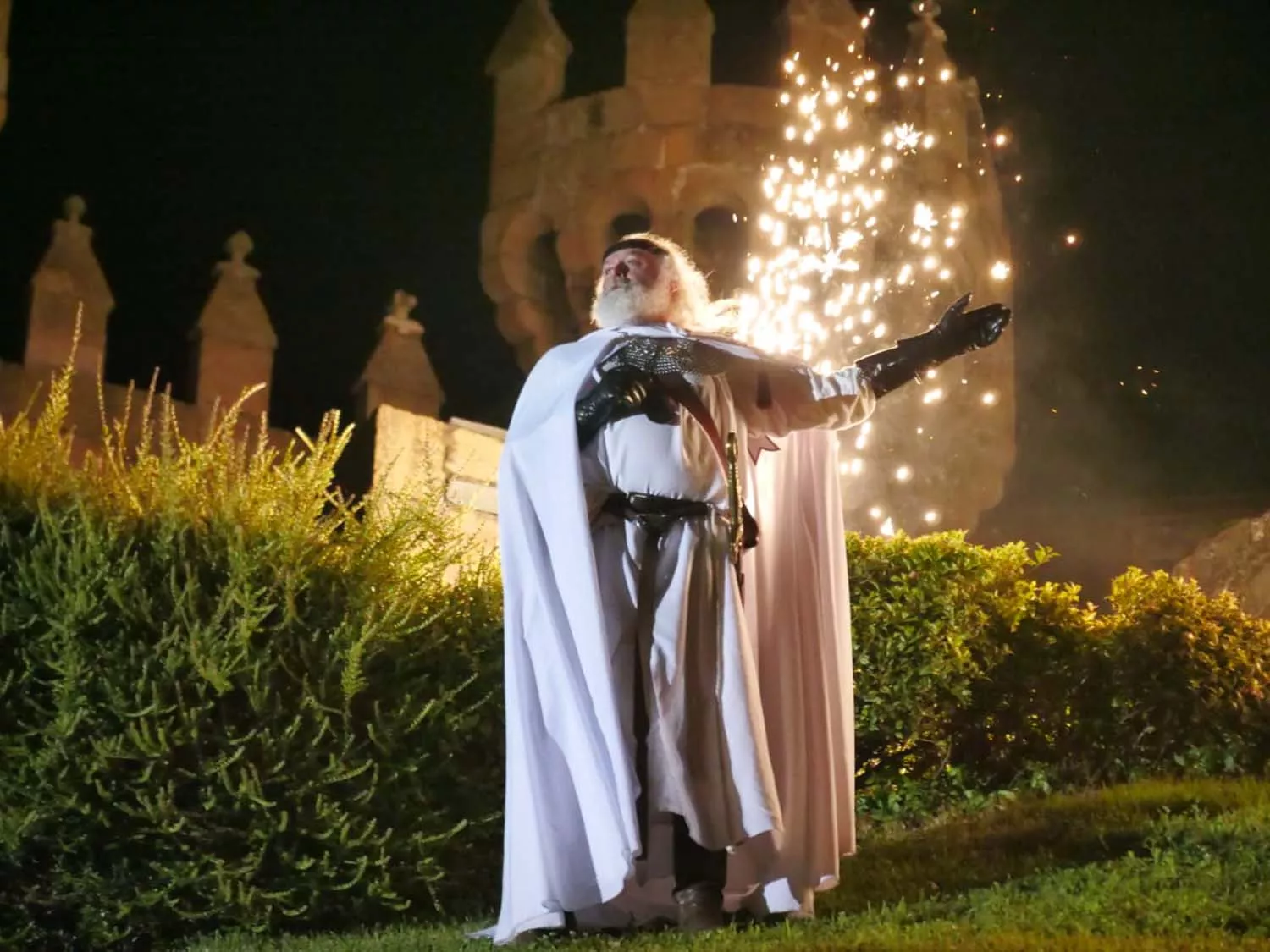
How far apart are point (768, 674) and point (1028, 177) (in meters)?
12.0

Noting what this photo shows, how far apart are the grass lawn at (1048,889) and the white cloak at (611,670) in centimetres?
23

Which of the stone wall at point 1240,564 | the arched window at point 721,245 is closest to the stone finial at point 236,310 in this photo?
the arched window at point 721,245

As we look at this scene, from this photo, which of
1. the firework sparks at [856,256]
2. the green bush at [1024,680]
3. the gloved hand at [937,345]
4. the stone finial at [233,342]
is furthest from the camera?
the stone finial at [233,342]

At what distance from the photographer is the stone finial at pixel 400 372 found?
1466cm

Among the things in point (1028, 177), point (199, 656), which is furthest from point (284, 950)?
point (1028, 177)

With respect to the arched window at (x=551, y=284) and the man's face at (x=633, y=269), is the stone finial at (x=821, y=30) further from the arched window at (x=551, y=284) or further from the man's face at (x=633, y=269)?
the man's face at (x=633, y=269)

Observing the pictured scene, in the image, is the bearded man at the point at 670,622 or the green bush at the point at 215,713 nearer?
the bearded man at the point at 670,622

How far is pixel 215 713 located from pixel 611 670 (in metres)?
1.83

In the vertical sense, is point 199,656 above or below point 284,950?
above

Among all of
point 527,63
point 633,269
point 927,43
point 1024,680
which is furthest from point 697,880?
point 527,63

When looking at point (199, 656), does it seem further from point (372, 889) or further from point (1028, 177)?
point (1028, 177)

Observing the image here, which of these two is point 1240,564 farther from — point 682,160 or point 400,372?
point 400,372

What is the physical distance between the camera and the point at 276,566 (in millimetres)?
4961

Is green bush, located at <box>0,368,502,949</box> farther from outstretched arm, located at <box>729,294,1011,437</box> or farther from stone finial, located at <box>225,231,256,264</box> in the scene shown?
stone finial, located at <box>225,231,256,264</box>
